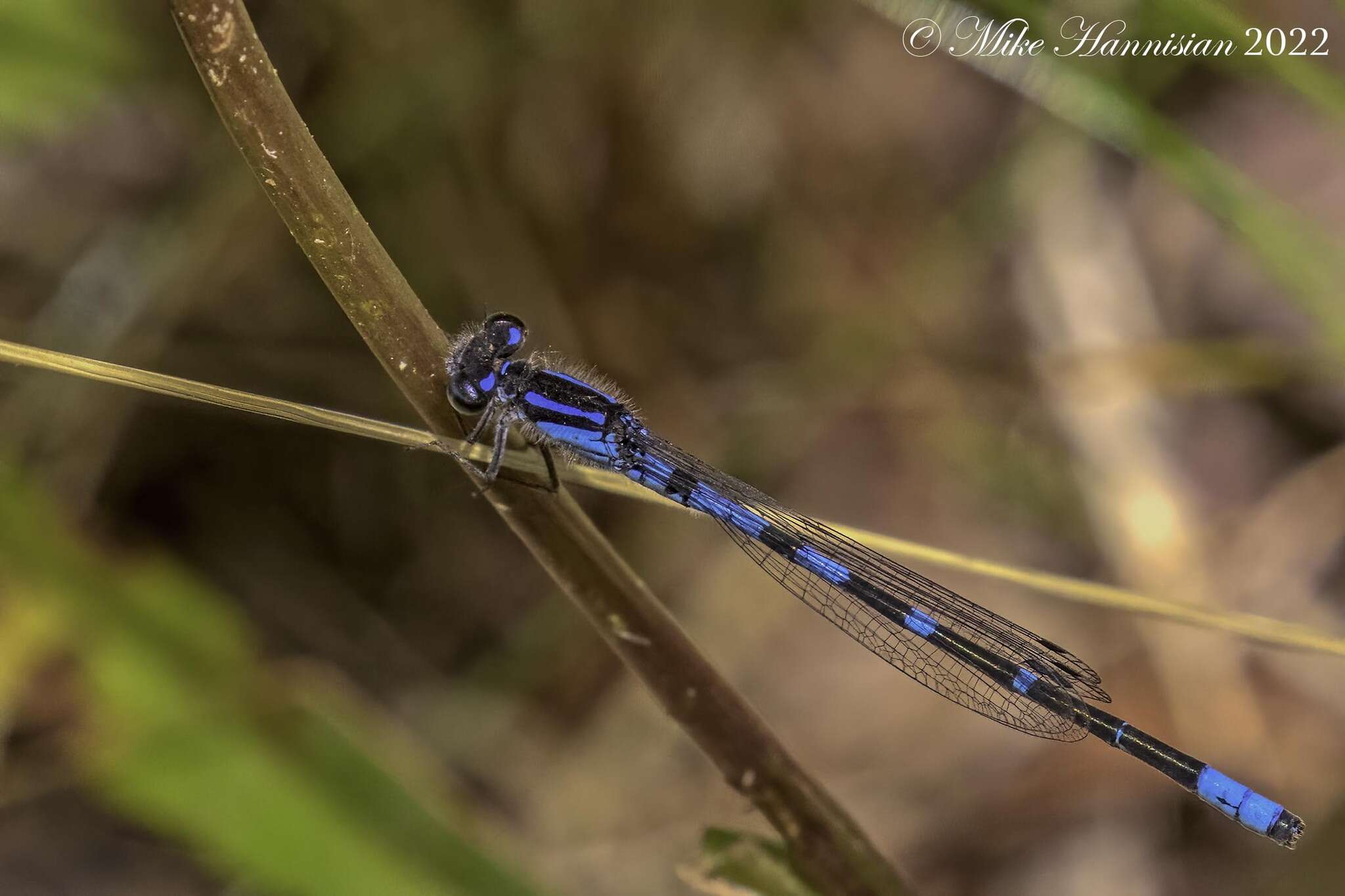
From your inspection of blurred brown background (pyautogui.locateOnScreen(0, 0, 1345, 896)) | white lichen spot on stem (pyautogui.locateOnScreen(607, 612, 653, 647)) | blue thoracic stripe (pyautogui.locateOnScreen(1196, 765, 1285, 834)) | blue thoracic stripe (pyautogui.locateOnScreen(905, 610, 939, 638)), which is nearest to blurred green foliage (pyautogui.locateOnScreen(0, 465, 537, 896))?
white lichen spot on stem (pyautogui.locateOnScreen(607, 612, 653, 647))

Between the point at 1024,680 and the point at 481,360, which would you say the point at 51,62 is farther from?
the point at 1024,680

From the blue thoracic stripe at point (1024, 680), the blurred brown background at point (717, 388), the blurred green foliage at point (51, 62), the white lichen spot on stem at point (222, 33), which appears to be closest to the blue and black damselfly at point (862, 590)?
the blue thoracic stripe at point (1024, 680)

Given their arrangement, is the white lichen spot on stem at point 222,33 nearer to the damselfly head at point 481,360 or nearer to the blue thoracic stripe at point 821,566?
the damselfly head at point 481,360

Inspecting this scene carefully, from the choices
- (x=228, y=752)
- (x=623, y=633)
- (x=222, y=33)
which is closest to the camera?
(x=222, y=33)

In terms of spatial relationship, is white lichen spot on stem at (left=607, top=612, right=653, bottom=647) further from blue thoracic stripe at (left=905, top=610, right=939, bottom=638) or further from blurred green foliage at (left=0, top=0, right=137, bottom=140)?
blurred green foliage at (left=0, top=0, right=137, bottom=140)

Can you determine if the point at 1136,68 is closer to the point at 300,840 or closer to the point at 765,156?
the point at 765,156

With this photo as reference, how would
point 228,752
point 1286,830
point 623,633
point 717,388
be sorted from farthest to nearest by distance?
point 717,388
point 1286,830
point 228,752
point 623,633

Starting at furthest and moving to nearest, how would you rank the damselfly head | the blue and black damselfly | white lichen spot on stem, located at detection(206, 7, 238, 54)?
the blue and black damselfly
the damselfly head
white lichen spot on stem, located at detection(206, 7, 238, 54)

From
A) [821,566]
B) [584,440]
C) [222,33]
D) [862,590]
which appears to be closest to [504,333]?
[584,440]
